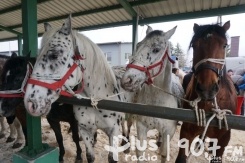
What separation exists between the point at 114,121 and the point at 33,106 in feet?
2.95

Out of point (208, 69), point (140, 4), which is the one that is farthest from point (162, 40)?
point (140, 4)

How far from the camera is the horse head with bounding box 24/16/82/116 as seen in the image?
141cm

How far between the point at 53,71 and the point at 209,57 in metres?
1.18

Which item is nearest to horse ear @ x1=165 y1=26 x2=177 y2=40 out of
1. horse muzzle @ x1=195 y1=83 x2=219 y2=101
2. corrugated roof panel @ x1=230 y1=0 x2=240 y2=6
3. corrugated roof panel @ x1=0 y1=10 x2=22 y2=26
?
horse muzzle @ x1=195 y1=83 x2=219 y2=101

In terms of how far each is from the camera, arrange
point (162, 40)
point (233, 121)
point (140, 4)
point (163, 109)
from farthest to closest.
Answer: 1. point (140, 4)
2. point (162, 40)
3. point (163, 109)
4. point (233, 121)

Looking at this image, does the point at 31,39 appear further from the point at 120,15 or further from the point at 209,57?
the point at 120,15

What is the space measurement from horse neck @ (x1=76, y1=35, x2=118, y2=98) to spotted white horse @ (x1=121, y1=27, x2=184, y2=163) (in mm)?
312

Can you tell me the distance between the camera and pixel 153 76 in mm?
1880

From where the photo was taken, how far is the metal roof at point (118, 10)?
138 inches

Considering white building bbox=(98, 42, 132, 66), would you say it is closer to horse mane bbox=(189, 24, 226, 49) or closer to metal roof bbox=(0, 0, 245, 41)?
metal roof bbox=(0, 0, 245, 41)

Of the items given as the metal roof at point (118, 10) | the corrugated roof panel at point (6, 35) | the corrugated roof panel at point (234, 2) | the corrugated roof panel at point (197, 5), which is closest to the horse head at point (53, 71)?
the metal roof at point (118, 10)

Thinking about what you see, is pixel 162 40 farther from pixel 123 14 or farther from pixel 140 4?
pixel 123 14

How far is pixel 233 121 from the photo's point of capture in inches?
40.0

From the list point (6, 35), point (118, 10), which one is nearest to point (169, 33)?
point (118, 10)
